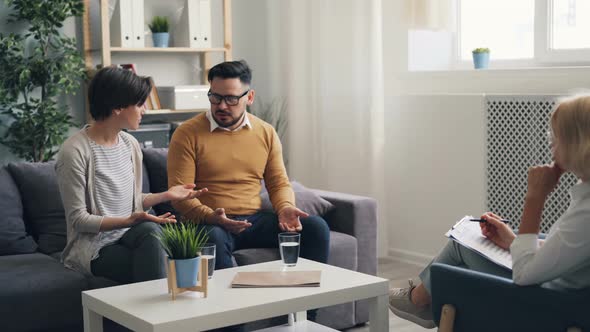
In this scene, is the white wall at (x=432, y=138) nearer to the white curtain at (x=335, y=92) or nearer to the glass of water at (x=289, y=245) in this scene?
the white curtain at (x=335, y=92)

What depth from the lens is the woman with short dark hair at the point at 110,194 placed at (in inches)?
109

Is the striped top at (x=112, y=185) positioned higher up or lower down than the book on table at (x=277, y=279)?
higher up

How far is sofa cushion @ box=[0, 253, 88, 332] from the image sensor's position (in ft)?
8.69

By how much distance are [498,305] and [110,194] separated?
1466 mm

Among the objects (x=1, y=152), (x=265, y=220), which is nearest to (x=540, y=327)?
(x=265, y=220)

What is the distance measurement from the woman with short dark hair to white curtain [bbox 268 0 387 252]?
1.91 meters

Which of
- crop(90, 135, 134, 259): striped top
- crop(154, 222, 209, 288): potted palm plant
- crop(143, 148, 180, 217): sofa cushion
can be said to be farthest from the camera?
crop(143, 148, 180, 217): sofa cushion

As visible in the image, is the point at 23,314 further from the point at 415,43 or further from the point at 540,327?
the point at 415,43

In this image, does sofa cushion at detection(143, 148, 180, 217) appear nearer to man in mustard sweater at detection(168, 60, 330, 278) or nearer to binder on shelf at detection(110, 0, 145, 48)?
man in mustard sweater at detection(168, 60, 330, 278)

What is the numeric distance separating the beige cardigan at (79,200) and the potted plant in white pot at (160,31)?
2177mm

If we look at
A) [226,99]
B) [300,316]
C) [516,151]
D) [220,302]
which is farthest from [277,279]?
[516,151]

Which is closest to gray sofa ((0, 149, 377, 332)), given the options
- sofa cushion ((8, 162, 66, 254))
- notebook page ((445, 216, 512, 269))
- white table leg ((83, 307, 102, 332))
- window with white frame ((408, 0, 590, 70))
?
sofa cushion ((8, 162, 66, 254))

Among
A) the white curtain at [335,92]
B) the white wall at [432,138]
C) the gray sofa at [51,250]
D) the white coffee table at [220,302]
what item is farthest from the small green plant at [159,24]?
Result: the white coffee table at [220,302]

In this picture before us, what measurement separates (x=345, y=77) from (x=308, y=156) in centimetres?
56
